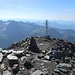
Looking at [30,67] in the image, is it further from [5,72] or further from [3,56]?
[3,56]

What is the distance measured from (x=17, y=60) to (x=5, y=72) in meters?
2.33

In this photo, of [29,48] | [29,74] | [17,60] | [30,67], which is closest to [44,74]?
[29,74]

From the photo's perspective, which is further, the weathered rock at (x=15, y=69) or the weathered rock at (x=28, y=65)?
the weathered rock at (x=28, y=65)

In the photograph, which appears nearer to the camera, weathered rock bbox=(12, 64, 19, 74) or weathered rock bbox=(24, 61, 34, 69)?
weathered rock bbox=(12, 64, 19, 74)

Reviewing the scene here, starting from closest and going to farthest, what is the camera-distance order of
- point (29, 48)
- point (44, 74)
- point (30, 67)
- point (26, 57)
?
point (44, 74) → point (30, 67) → point (26, 57) → point (29, 48)

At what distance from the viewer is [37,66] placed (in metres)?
19.0

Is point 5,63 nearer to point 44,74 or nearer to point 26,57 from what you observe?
point 26,57

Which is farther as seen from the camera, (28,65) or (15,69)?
(28,65)

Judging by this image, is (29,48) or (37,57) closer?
(37,57)

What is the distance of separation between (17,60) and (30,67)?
161cm

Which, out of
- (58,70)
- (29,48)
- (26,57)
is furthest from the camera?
(29,48)

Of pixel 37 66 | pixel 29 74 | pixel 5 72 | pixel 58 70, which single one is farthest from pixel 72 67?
pixel 5 72

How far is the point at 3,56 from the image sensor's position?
2138cm

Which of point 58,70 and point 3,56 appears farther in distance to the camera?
point 3,56
